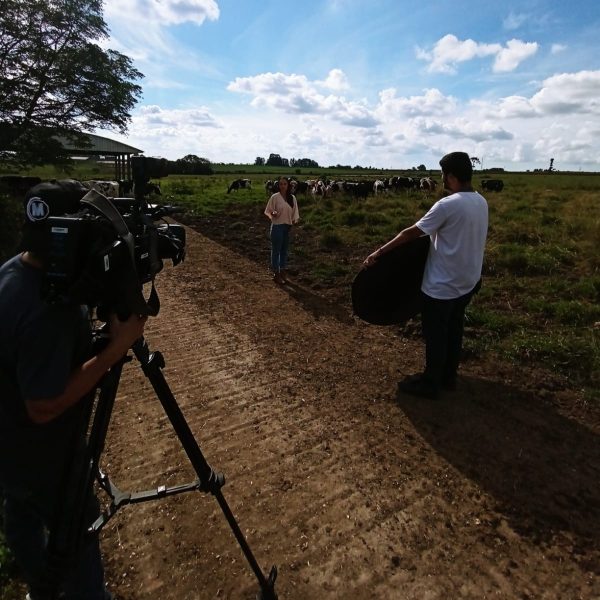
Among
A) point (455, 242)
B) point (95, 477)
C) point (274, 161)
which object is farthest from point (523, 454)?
point (274, 161)

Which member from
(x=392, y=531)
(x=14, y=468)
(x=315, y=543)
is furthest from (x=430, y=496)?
(x=14, y=468)

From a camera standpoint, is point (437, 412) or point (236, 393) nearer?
point (437, 412)

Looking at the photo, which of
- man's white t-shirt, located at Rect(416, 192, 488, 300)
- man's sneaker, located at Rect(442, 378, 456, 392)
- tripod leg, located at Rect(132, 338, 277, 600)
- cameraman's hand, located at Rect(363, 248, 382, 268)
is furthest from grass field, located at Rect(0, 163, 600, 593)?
cameraman's hand, located at Rect(363, 248, 382, 268)

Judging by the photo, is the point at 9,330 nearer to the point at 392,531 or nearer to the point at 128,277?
the point at 128,277

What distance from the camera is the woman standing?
800 centimetres

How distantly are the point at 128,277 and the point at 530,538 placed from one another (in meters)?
2.78

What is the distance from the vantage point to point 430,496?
9.96ft

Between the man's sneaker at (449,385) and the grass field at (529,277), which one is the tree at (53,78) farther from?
the man's sneaker at (449,385)

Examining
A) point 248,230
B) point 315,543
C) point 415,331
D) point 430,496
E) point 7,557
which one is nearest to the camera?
point 7,557

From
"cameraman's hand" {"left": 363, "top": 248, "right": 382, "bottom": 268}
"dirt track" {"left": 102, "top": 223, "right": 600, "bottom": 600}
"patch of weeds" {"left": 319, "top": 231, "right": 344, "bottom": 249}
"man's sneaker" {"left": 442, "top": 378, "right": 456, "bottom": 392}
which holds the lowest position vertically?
"dirt track" {"left": 102, "top": 223, "right": 600, "bottom": 600}

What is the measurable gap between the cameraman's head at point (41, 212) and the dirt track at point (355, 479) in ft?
6.42

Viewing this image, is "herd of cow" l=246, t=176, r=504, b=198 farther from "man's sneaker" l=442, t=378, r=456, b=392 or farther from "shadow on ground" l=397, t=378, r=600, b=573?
"shadow on ground" l=397, t=378, r=600, b=573

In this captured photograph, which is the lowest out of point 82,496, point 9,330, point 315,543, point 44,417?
point 315,543

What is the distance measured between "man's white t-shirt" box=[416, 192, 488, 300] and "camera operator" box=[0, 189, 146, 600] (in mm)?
3058
